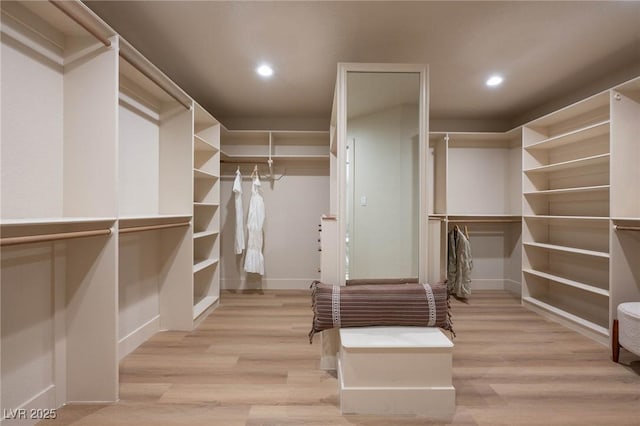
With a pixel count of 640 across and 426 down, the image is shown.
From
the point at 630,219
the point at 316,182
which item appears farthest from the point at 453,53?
the point at 316,182

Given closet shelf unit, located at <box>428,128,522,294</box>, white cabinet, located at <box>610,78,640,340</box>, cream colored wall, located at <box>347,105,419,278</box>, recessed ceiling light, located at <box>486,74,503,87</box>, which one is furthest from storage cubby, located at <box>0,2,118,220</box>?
closet shelf unit, located at <box>428,128,522,294</box>

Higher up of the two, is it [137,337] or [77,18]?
[77,18]

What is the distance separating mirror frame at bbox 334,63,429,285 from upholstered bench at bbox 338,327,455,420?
1.76 ft

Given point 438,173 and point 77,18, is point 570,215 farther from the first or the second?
point 77,18

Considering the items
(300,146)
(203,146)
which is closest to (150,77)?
(203,146)

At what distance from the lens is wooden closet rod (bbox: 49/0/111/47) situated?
56.0 inches

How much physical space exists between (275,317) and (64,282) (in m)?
1.96

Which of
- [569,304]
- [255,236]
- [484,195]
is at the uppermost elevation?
[484,195]

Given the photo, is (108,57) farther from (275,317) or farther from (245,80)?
(275,317)

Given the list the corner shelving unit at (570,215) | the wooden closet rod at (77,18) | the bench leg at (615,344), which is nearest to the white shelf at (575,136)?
the corner shelving unit at (570,215)

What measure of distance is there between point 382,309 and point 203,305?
7.06 feet

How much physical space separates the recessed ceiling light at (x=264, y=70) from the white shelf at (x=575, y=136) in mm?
2911

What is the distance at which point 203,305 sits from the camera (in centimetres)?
326

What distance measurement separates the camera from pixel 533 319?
322 centimetres
